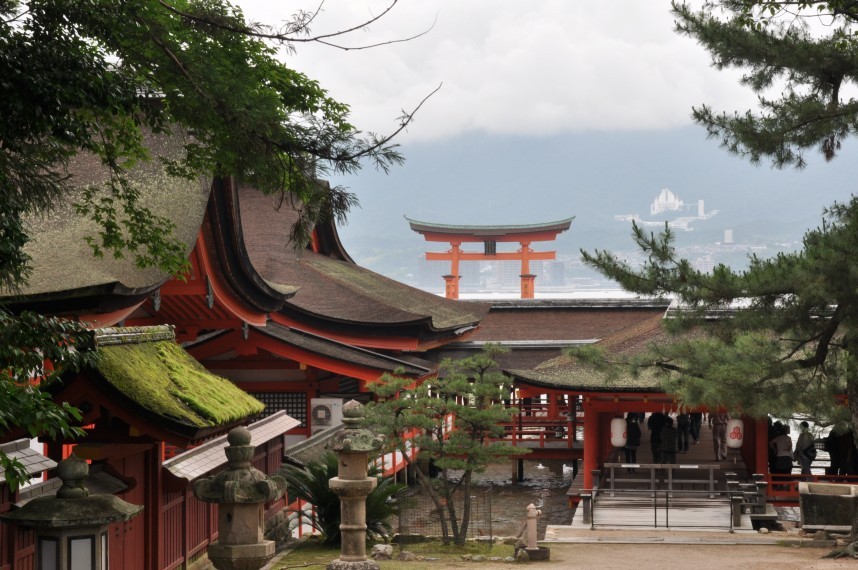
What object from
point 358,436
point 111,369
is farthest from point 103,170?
point 111,369

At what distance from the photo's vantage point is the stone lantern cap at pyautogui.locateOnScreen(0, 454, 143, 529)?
7.41 metres

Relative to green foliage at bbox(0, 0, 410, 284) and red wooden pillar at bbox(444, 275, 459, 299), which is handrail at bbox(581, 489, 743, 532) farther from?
red wooden pillar at bbox(444, 275, 459, 299)

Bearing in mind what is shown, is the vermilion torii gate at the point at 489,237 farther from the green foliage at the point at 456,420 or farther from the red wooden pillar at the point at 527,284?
the green foliage at the point at 456,420

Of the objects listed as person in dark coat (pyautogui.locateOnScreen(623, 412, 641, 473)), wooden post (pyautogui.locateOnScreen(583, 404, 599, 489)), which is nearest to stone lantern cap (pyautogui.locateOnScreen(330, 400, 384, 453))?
wooden post (pyautogui.locateOnScreen(583, 404, 599, 489))

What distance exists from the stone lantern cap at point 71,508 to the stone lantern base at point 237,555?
160 centimetres

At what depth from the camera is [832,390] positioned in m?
16.5

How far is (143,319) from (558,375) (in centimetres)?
890

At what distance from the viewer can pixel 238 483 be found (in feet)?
29.9

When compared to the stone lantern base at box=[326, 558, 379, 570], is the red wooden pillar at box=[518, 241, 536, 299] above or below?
above

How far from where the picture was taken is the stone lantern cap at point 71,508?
24.3ft

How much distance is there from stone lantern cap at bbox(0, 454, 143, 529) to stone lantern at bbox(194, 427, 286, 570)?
154cm

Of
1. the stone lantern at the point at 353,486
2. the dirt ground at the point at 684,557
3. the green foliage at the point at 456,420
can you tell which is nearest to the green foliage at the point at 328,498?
the green foliage at the point at 456,420

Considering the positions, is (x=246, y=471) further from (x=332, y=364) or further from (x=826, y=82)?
(x=332, y=364)

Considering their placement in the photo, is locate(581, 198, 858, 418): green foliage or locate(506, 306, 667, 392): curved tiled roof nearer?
locate(581, 198, 858, 418): green foliage
